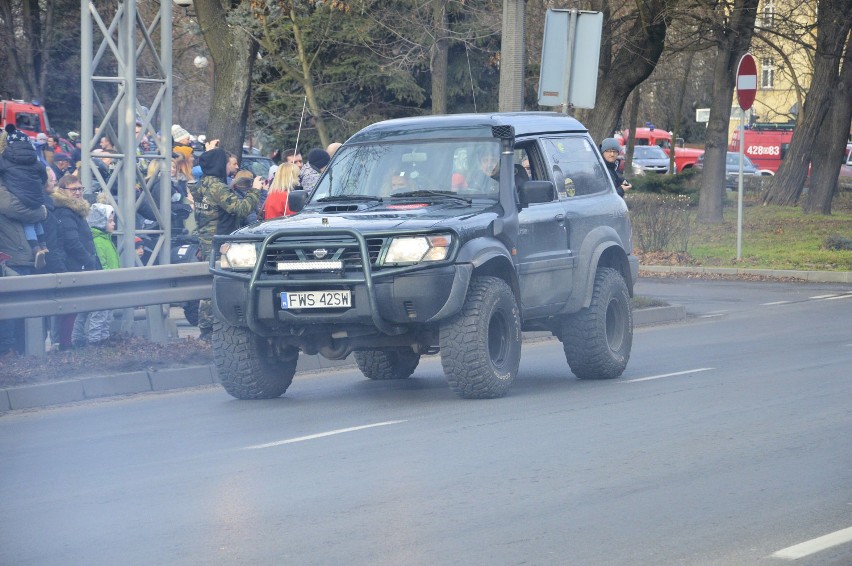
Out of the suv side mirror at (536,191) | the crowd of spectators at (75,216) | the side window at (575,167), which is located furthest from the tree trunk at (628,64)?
the suv side mirror at (536,191)

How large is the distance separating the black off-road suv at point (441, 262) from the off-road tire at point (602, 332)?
0.04 feet

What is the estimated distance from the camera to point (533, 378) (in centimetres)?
1247

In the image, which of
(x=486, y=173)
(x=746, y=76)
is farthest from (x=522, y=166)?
(x=746, y=76)

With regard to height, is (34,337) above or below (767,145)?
above

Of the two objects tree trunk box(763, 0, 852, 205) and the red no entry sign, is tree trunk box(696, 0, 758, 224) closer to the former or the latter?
tree trunk box(763, 0, 852, 205)

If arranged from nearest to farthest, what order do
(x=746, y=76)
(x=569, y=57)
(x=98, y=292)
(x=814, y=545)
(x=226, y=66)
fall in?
1. (x=814, y=545)
2. (x=98, y=292)
3. (x=569, y=57)
4. (x=226, y=66)
5. (x=746, y=76)

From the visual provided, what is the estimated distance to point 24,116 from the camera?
42.7m

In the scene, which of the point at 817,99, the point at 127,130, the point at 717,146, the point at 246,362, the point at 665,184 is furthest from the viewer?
the point at 665,184

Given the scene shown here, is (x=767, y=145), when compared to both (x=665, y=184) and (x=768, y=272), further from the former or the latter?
(x=768, y=272)

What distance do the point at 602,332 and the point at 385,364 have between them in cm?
195

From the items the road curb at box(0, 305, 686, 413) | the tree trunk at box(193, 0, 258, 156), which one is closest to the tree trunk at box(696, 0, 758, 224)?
the tree trunk at box(193, 0, 258, 156)

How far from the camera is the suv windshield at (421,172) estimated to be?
438 inches

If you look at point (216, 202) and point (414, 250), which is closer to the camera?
point (414, 250)

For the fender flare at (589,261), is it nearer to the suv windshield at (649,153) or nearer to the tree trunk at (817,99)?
the tree trunk at (817,99)
